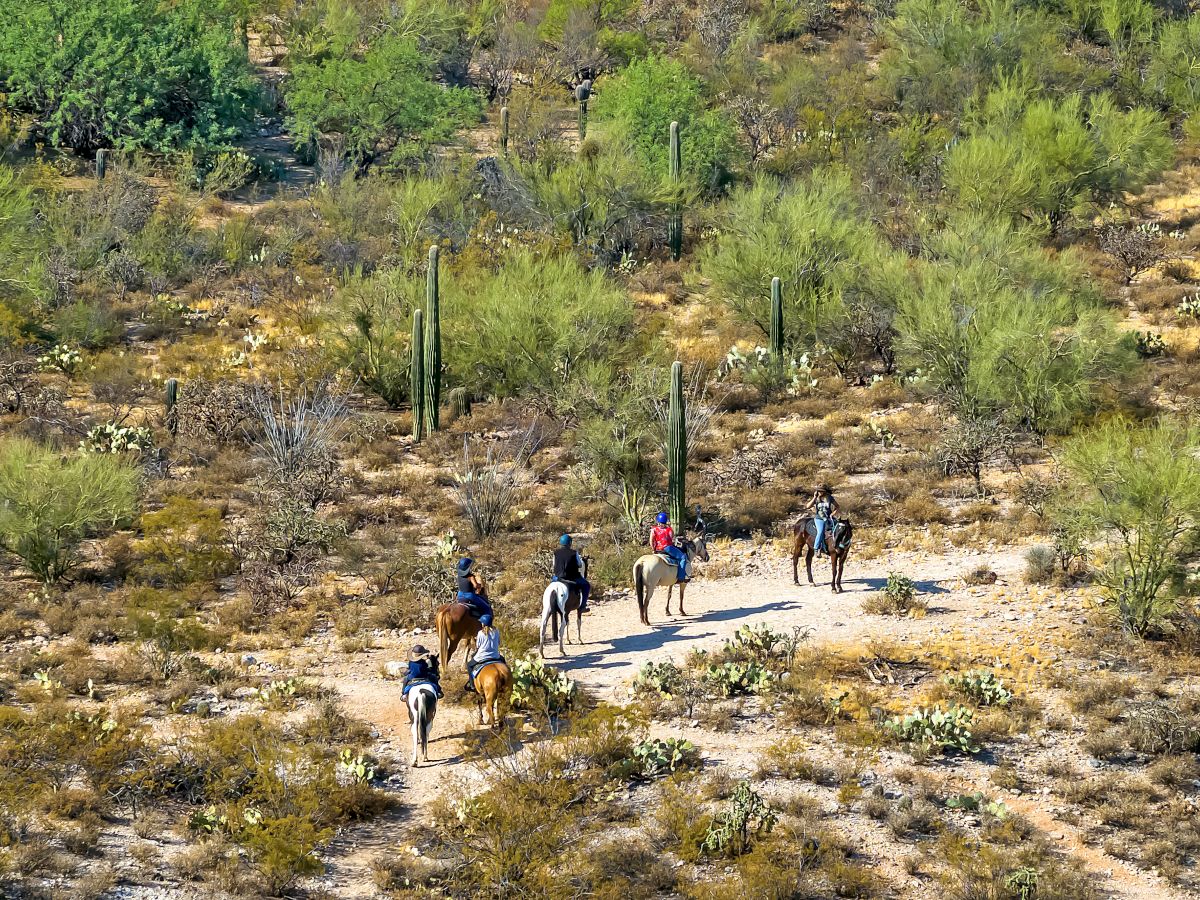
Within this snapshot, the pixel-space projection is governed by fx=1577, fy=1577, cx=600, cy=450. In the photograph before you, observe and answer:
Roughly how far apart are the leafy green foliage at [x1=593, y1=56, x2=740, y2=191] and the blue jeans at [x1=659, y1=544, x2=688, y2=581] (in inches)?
833

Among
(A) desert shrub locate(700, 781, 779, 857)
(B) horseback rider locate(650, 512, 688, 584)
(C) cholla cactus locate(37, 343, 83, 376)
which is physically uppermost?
(C) cholla cactus locate(37, 343, 83, 376)

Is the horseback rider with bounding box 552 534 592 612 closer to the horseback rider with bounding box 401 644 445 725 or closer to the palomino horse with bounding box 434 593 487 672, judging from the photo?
the palomino horse with bounding box 434 593 487 672

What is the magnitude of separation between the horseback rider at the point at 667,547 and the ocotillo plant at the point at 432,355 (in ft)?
27.6

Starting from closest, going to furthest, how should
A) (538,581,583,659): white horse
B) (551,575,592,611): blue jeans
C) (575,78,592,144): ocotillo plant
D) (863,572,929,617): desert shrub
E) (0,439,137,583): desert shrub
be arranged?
(538,581,583,659): white horse, (551,575,592,611): blue jeans, (863,572,929,617): desert shrub, (0,439,137,583): desert shrub, (575,78,592,144): ocotillo plant

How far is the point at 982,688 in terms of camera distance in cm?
1633

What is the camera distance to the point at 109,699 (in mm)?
16234

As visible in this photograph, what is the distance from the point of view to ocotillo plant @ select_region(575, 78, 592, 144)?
43.1 m

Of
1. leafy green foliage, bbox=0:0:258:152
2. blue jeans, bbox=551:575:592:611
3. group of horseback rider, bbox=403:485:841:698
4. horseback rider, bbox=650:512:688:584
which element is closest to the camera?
group of horseback rider, bbox=403:485:841:698

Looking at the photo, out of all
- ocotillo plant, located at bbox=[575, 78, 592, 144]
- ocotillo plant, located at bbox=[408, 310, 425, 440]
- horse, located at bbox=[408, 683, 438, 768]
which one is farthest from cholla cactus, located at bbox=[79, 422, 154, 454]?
ocotillo plant, located at bbox=[575, 78, 592, 144]

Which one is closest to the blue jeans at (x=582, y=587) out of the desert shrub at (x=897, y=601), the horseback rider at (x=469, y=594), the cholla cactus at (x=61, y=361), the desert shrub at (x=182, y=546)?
the horseback rider at (x=469, y=594)

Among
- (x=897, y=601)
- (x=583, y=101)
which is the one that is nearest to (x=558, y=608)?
(x=897, y=601)

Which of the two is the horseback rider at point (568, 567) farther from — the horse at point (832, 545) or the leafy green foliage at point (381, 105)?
the leafy green foliage at point (381, 105)

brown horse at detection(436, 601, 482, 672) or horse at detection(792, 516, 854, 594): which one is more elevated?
horse at detection(792, 516, 854, 594)

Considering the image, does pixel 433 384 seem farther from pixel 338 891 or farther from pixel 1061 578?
pixel 338 891
